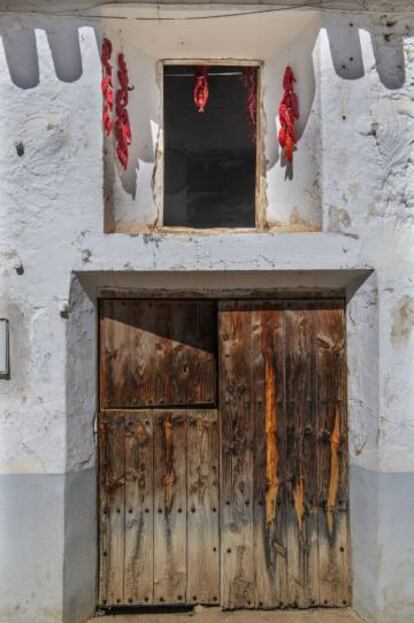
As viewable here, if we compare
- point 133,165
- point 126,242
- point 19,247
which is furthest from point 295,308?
point 19,247

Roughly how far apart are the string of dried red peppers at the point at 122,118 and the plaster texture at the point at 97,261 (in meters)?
0.22

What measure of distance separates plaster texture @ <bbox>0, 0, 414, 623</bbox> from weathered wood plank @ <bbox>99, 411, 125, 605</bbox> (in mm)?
102

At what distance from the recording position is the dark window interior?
6.52 meters

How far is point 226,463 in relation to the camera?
4699 mm

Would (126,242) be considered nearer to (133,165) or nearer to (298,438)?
(133,165)

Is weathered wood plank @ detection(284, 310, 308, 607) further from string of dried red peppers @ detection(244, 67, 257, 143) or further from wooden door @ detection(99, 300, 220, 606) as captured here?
string of dried red peppers @ detection(244, 67, 257, 143)

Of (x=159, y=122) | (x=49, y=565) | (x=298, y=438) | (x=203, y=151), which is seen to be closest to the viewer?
(x=49, y=565)

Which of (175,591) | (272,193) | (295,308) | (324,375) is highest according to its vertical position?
(272,193)

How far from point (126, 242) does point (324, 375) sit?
64.0 inches

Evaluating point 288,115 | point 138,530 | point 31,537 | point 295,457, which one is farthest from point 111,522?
point 288,115

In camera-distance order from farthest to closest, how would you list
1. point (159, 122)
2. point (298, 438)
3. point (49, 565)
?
point (159, 122) < point (298, 438) < point (49, 565)

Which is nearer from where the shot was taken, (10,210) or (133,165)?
(10,210)

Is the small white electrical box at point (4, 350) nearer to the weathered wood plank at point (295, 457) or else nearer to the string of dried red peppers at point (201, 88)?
the weathered wood plank at point (295, 457)

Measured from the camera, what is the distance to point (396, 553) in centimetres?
447
